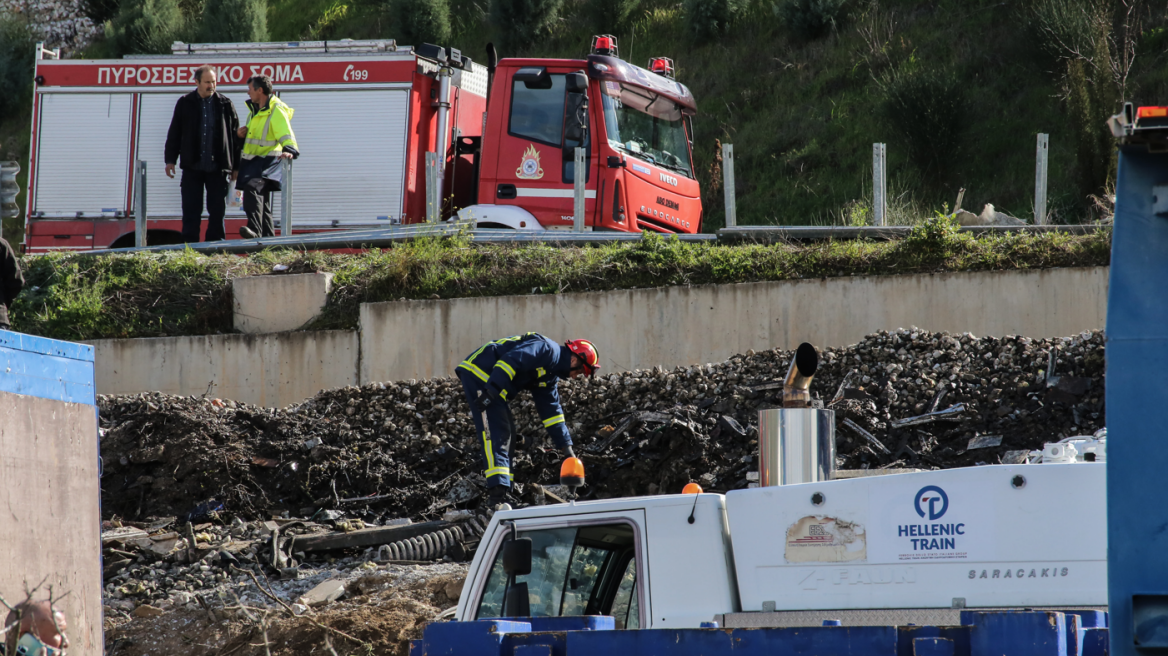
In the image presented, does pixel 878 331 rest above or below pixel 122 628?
above

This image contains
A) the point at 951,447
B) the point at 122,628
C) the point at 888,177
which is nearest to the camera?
the point at 122,628

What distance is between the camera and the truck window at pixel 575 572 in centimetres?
509

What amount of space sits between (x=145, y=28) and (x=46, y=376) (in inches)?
1097

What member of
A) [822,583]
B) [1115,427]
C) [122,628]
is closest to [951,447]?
[822,583]

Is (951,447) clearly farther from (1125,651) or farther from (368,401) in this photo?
(1125,651)

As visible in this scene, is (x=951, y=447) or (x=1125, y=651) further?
(x=951, y=447)

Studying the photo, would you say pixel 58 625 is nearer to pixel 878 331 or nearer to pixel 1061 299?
pixel 878 331

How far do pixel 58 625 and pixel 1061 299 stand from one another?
8946mm

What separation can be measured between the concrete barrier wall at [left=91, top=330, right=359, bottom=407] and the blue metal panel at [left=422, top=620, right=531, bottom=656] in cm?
841

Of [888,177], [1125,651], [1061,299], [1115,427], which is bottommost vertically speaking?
[1125,651]

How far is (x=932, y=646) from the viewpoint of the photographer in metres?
3.75

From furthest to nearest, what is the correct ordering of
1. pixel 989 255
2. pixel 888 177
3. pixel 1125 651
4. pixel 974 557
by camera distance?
pixel 888 177 → pixel 989 255 → pixel 974 557 → pixel 1125 651

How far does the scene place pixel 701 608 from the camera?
4.92m

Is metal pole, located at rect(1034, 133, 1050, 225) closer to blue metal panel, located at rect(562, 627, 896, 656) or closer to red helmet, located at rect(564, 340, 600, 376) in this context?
red helmet, located at rect(564, 340, 600, 376)
